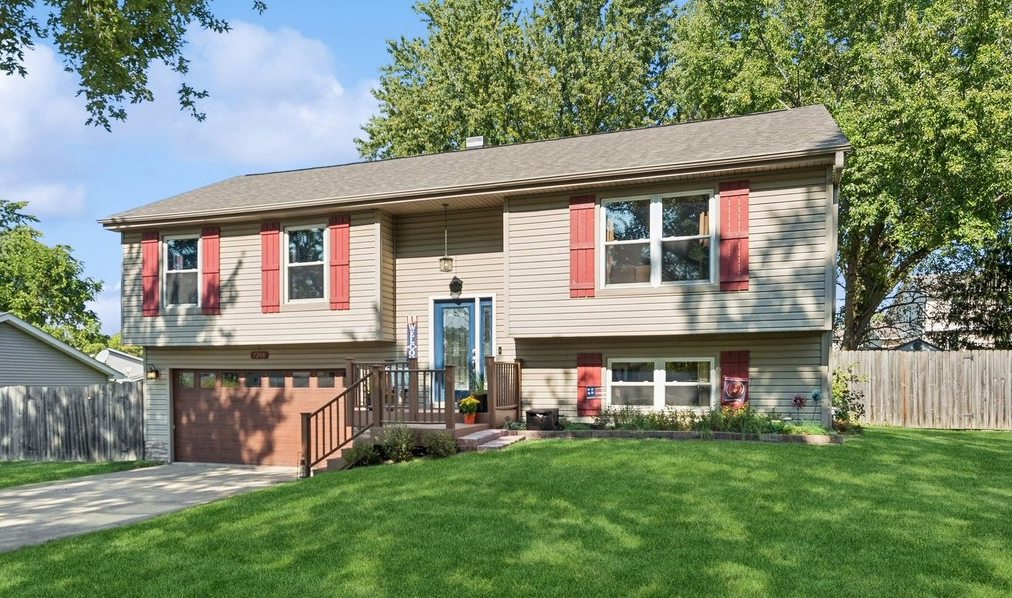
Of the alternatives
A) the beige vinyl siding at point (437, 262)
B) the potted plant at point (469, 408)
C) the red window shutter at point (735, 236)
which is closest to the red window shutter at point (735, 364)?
the red window shutter at point (735, 236)

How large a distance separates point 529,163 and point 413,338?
3.86 meters

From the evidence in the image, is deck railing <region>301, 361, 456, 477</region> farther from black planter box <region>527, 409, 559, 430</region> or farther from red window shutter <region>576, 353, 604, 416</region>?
red window shutter <region>576, 353, 604, 416</region>

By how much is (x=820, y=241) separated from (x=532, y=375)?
16.8 ft

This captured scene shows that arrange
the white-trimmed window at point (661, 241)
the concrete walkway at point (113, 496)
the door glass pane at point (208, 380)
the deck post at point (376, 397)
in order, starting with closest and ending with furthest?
the concrete walkway at point (113, 496), the deck post at point (376, 397), the white-trimmed window at point (661, 241), the door glass pane at point (208, 380)

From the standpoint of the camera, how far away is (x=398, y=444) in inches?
400

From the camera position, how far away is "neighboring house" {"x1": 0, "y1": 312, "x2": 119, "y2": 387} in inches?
841

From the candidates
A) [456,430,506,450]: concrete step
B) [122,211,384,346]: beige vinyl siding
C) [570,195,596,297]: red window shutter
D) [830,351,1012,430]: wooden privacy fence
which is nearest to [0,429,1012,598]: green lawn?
[456,430,506,450]: concrete step

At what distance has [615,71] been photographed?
26.5 m

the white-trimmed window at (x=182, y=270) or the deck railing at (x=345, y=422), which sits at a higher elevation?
the white-trimmed window at (x=182, y=270)

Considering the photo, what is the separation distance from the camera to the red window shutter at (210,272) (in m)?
14.3

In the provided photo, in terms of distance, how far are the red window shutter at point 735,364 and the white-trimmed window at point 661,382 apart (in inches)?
9.6

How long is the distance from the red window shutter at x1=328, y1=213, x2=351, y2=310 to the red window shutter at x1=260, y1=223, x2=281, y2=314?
1155 mm

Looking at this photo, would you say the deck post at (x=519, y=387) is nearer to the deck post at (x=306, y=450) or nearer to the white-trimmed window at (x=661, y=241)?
the white-trimmed window at (x=661, y=241)

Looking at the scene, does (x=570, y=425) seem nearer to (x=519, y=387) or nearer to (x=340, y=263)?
(x=519, y=387)
